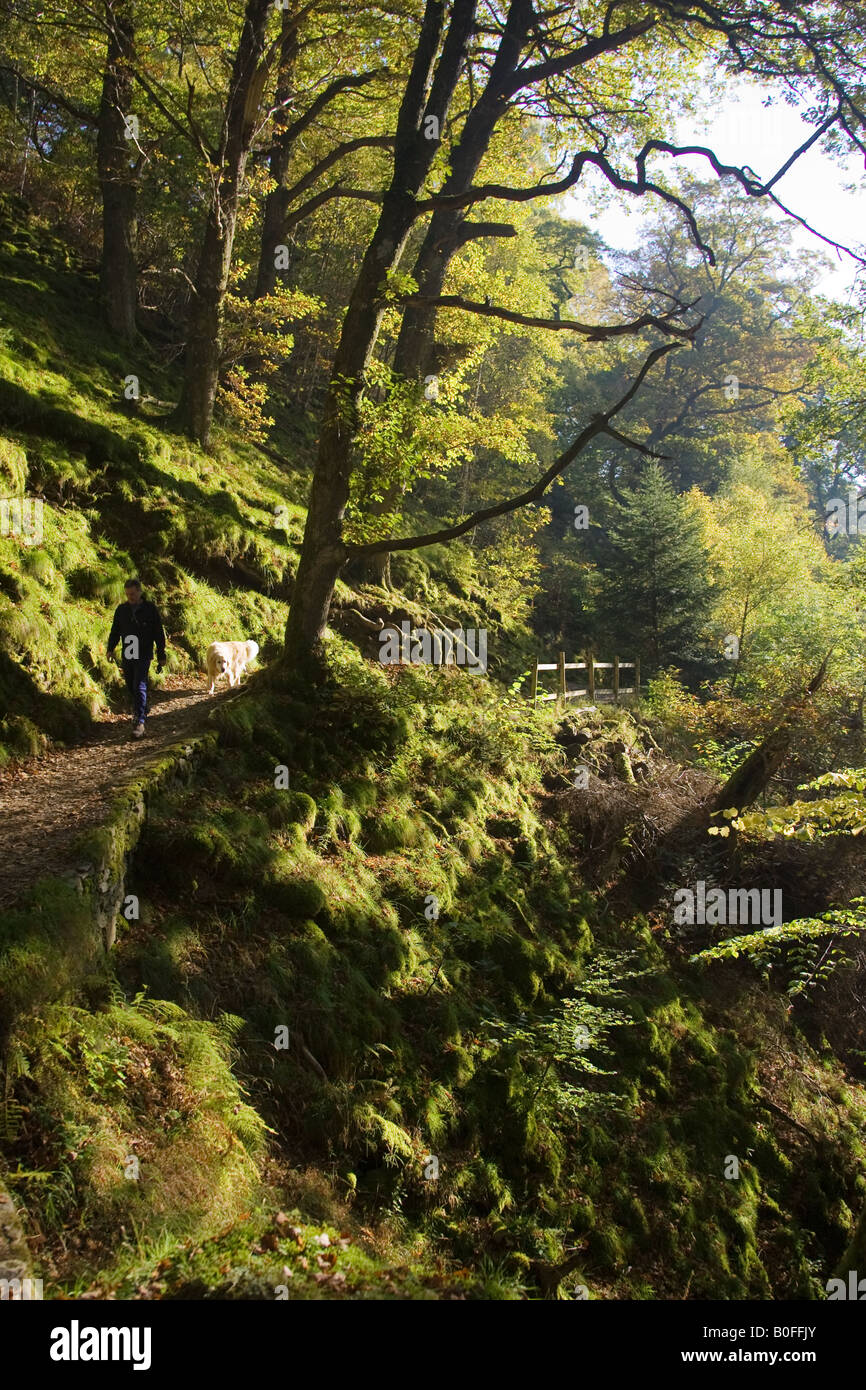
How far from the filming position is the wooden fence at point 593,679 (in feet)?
55.4

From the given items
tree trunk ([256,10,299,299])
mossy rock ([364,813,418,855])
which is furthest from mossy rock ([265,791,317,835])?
tree trunk ([256,10,299,299])

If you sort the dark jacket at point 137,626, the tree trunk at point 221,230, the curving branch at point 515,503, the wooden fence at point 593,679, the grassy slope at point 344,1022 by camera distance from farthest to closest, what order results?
the wooden fence at point 593,679
the tree trunk at point 221,230
the dark jacket at point 137,626
the curving branch at point 515,503
the grassy slope at point 344,1022

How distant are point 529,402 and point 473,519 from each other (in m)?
17.9

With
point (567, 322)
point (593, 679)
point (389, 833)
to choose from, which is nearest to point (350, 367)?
point (567, 322)

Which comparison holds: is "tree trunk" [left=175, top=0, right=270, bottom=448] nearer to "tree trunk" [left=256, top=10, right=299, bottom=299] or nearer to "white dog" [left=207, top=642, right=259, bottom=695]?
"tree trunk" [left=256, top=10, right=299, bottom=299]

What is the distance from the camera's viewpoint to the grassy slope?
3.85 metres

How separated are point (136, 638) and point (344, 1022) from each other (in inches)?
178

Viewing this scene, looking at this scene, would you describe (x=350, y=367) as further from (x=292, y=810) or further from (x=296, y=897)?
(x=296, y=897)

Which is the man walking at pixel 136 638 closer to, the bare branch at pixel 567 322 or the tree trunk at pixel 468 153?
the bare branch at pixel 567 322

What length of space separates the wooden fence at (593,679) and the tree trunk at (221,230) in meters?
7.66

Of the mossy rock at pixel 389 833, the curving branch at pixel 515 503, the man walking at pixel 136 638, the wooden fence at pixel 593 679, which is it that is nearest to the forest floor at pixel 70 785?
the man walking at pixel 136 638

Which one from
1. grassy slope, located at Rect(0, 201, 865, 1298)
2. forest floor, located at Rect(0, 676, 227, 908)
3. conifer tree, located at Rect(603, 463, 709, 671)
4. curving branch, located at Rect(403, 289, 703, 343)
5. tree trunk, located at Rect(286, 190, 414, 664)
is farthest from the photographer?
conifer tree, located at Rect(603, 463, 709, 671)

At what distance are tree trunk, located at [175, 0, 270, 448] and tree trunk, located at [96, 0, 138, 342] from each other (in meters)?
1.51
